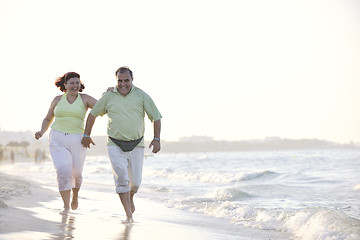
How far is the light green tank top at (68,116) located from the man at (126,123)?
1.71 feet

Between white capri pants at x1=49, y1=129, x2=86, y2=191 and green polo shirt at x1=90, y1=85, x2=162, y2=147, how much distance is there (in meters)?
0.69

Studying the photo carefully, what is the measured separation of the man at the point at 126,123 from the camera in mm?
5172

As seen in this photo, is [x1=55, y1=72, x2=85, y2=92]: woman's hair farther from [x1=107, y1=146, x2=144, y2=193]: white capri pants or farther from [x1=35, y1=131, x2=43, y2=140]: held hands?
[x1=107, y1=146, x2=144, y2=193]: white capri pants

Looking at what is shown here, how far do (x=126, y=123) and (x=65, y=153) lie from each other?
103cm

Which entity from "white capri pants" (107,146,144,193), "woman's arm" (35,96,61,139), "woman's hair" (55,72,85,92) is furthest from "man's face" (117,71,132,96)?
"woman's arm" (35,96,61,139)

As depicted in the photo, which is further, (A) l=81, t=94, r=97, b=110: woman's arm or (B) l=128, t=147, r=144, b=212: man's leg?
(A) l=81, t=94, r=97, b=110: woman's arm

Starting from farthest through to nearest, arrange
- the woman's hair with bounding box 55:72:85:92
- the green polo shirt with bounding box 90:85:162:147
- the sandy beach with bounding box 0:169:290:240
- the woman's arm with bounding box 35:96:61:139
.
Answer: the woman's arm with bounding box 35:96:61:139, the woman's hair with bounding box 55:72:85:92, the green polo shirt with bounding box 90:85:162:147, the sandy beach with bounding box 0:169:290:240

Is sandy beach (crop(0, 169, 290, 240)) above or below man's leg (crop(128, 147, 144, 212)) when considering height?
below

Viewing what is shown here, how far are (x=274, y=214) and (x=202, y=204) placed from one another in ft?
6.68

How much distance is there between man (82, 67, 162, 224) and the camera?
5.17m

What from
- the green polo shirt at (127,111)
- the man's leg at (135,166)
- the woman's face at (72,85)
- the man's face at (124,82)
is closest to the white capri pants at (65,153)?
the woman's face at (72,85)

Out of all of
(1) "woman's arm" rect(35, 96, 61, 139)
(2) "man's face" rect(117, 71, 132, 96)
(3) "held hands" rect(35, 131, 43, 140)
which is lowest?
(3) "held hands" rect(35, 131, 43, 140)

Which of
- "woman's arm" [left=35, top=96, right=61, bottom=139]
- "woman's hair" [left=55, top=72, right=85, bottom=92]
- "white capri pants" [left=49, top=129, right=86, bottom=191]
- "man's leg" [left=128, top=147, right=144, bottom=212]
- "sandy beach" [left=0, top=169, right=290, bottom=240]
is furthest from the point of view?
"woman's arm" [left=35, top=96, right=61, bottom=139]

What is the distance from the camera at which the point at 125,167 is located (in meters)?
5.25
